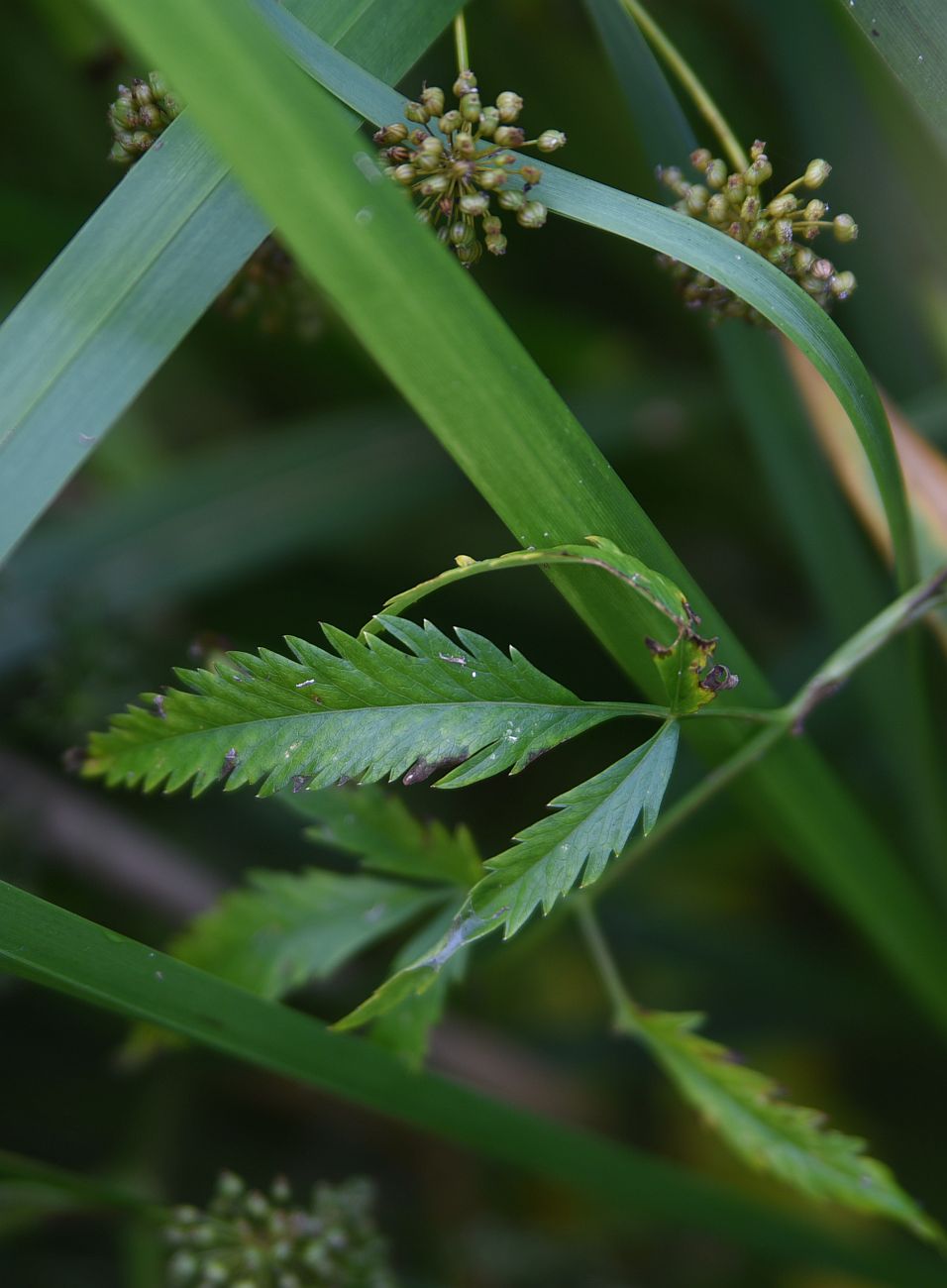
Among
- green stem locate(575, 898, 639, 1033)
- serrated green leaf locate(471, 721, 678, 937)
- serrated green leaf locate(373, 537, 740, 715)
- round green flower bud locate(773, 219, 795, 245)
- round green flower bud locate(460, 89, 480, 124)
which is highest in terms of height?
round green flower bud locate(460, 89, 480, 124)

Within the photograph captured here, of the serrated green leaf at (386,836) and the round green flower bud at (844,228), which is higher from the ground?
the round green flower bud at (844,228)

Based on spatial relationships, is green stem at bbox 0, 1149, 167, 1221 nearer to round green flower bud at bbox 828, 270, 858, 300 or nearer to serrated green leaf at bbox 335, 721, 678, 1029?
serrated green leaf at bbox 335, 721, 678, 1029

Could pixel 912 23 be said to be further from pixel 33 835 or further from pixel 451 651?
pixel 33 835

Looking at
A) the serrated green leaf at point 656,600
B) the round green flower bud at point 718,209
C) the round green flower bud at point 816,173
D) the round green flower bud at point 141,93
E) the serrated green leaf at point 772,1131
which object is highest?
the round green flower bud at point 141,93

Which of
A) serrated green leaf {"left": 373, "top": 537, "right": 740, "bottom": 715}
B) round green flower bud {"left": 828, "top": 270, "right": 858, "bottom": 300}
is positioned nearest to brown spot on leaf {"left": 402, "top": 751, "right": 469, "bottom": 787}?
serrated green leaf {"left": 373, "top": 537, "right": 740, "bottom": 715}

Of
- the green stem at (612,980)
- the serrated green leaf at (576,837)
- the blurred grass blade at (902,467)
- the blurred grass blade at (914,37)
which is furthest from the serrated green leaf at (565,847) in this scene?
the blurred grass blade at (914,37)

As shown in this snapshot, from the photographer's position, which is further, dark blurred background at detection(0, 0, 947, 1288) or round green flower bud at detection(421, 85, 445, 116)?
Answer: dark blurred background at detection(0, 0, 947, 1288)

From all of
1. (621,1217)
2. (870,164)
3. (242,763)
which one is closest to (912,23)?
(242,763)

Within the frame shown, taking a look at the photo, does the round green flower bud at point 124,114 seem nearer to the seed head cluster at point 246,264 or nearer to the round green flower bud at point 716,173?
the seed head cluster at point 246,264
